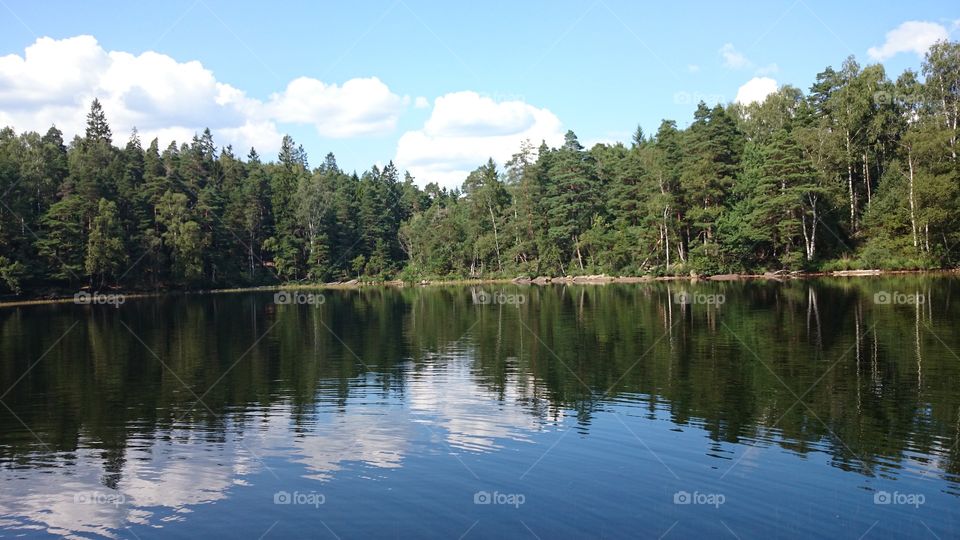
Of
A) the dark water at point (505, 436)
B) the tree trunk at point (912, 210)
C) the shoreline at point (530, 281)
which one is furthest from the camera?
the shoreline at point (530, 281)

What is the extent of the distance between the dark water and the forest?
4567cm

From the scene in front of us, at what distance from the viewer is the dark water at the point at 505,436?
1139 cm

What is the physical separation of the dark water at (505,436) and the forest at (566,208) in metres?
45.7

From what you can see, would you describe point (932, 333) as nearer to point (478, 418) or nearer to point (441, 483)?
point (478, 418)

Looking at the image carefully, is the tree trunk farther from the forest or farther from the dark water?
the dark water

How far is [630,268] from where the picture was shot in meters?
90.6

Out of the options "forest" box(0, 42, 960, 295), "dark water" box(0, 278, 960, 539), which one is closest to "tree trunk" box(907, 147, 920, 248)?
"forest" box(0, 42, 960, 295)

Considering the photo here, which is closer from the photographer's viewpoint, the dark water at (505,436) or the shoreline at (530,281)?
the dark water at (505,436)

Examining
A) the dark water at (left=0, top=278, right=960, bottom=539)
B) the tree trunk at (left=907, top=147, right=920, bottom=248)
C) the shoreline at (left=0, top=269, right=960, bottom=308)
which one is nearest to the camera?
the dark water at (left=0, top=278, right=960, bottom=539)

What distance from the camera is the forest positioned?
74688mm

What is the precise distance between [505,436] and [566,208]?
8380 cm

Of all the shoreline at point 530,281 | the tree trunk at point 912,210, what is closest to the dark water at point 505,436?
the tree trunk at point 912,210

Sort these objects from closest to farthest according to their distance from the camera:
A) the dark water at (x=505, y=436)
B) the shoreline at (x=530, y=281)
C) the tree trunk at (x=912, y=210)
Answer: the dark water at (x=505, y=436), the tree trunk at (x=912, y=210), the shoreline at (x=530, y=281)

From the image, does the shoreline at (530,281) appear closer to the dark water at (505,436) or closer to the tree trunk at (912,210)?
the tree trunk at (912,210)
